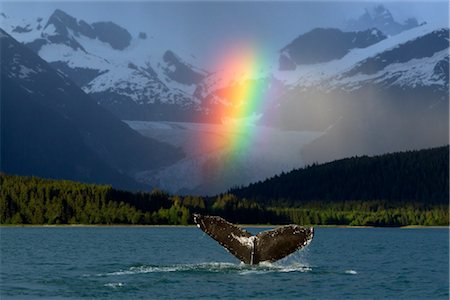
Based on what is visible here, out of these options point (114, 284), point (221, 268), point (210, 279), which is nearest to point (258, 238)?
point (210, 279)

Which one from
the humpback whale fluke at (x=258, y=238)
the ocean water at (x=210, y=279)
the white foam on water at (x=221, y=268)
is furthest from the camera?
the white foam on water at (x=221, y=268)

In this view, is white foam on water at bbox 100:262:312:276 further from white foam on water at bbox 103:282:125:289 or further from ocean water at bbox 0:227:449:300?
white foam on water at bbox 103:282:125:289

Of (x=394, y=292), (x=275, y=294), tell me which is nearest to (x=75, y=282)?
(x=275, y=294)

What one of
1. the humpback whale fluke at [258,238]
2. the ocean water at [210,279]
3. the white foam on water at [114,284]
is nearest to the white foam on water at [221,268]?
the ocean water at [210,279]

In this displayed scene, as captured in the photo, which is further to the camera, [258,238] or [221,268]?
[221,268]

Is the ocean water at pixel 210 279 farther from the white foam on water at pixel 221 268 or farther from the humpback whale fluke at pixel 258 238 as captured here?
the humpback whale fluke at pixel 258 238

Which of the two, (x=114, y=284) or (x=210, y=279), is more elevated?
(x=210, y=279)

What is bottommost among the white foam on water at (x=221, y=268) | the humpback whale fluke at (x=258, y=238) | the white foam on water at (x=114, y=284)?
the white foam on water at (x=114, y=284)

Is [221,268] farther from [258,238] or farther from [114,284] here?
[114,284]

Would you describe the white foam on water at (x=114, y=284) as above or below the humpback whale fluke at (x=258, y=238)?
below

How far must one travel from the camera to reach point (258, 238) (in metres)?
72.8

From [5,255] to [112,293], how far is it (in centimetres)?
4643

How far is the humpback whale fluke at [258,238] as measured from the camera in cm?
7125

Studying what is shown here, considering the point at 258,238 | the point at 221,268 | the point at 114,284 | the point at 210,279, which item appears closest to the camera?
the point at 114,284
